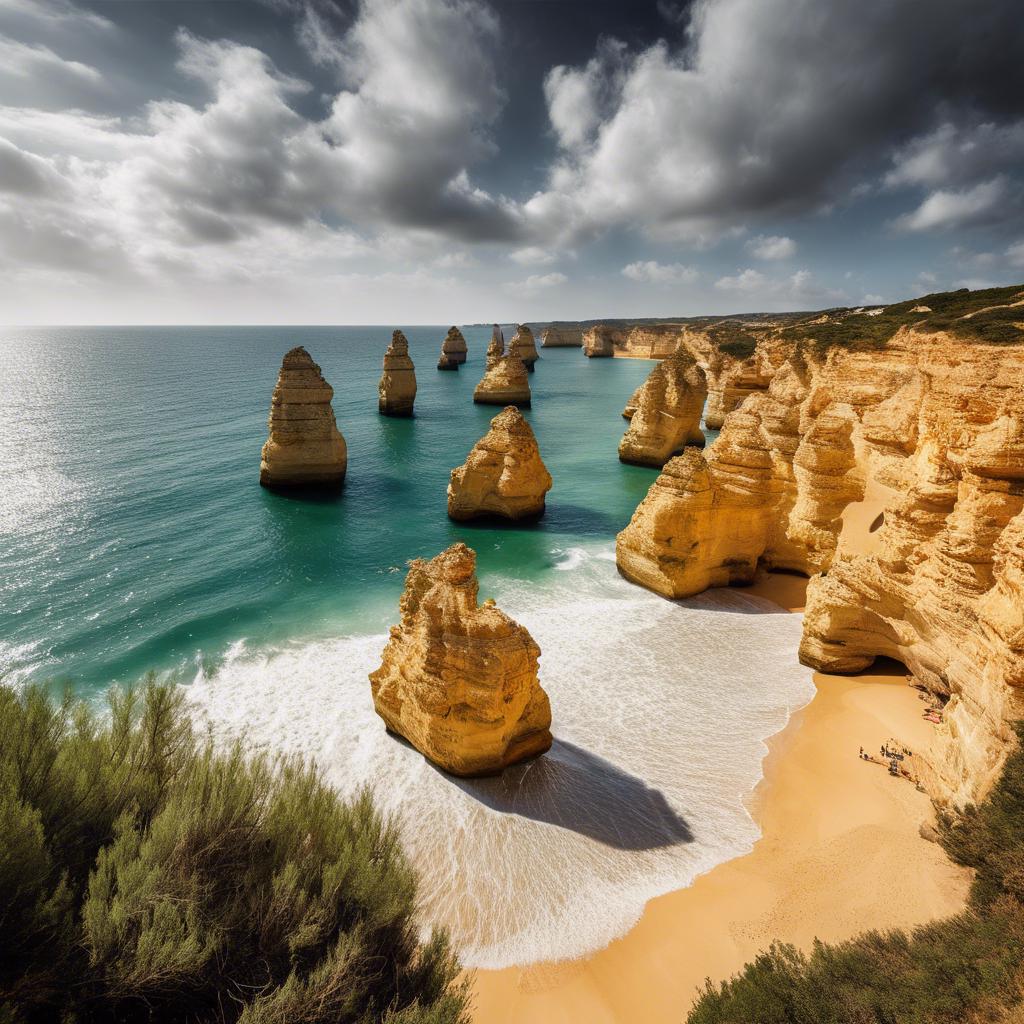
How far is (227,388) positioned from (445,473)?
46.6 m

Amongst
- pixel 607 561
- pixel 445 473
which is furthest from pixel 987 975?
pixel 445 473

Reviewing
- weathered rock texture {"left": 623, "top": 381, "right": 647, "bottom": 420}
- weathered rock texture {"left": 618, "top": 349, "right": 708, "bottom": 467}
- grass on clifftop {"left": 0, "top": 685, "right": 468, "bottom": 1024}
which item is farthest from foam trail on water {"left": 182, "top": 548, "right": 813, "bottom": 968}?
weathered rock texture {"left": 623, "top": 381, "right": 647, "bottom": 420}

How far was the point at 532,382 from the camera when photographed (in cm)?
9469

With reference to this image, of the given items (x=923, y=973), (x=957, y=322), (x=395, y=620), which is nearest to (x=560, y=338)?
(x=957, y=322)

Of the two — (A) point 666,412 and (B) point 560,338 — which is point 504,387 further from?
(B) point 560,338

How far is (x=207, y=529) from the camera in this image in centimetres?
2658

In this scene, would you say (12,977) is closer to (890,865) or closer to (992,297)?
(890,865)

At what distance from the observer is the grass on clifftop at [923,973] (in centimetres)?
539

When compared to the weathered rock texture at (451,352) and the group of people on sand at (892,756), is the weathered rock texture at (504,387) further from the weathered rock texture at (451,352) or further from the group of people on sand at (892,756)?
the group of people on sand at (892,756)

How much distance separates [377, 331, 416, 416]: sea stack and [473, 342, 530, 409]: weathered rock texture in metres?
10.0

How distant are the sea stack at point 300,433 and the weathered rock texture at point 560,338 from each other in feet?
505

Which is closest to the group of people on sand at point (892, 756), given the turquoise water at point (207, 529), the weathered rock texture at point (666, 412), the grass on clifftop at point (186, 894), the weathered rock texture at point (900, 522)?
the weathered rock texture at point (900, 522)

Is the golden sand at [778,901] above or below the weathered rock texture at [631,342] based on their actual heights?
below

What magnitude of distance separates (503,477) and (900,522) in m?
17.8
